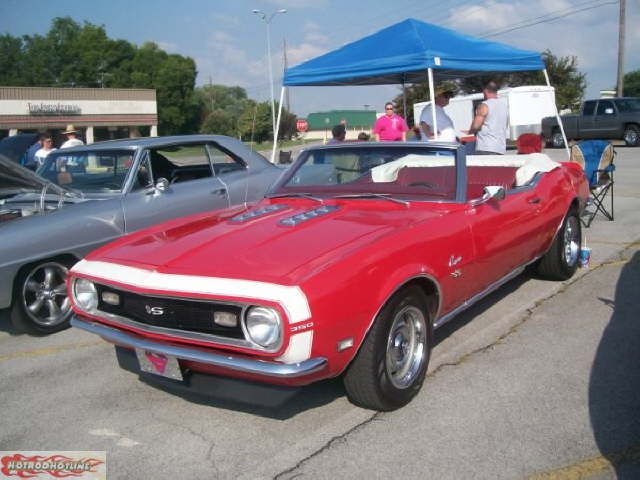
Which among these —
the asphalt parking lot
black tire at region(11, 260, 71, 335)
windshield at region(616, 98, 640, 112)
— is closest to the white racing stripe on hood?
the asphalt parking lot

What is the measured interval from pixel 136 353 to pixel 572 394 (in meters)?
2.31

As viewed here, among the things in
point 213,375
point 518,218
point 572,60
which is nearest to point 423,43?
point 518,218

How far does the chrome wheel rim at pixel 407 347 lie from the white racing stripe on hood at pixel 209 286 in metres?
0.76

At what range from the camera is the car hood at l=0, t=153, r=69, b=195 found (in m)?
5.18

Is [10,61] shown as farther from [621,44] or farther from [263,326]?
[263,326]

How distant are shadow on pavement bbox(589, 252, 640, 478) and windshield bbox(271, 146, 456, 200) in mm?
1382

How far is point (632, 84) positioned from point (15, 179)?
340 feet

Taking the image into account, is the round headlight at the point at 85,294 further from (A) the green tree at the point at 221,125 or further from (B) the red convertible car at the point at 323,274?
(A) the green tree at the point at 221,125

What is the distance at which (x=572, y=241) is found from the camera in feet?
18.5

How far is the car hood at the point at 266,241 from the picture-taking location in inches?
113

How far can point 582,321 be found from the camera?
14.7 feet

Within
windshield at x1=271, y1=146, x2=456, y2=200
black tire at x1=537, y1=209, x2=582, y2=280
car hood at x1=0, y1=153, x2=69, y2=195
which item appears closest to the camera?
windshield at x1=271, y1=146, x2=456, y2=200

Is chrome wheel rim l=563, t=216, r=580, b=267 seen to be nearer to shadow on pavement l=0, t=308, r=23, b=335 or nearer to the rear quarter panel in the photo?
the rear quarter panel

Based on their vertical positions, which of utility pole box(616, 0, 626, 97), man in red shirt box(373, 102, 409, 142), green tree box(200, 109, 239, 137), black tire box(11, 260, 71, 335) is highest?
utility pole box(616, 0, 626, 97)
